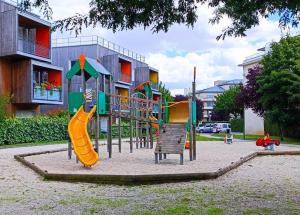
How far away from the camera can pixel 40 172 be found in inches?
487

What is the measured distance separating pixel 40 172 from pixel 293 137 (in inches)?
1301

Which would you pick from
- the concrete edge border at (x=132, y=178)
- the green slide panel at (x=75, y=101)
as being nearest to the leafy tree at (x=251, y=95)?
the green slide panel at (x=75, y=101)

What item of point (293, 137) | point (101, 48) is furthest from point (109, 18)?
point (101, 48)

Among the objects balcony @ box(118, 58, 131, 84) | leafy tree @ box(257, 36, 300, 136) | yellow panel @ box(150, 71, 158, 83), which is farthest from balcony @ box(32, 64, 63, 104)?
yellow panel @ box(150, 71, 158, 83)

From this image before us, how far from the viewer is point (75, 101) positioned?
1588cm

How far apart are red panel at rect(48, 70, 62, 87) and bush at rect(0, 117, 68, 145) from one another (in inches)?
183

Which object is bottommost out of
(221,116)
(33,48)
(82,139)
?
(82,139)

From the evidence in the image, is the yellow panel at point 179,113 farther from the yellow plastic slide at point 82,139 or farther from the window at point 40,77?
the window at point 40,77

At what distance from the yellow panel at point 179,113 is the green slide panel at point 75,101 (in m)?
4.81

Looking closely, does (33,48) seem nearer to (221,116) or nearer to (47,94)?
(47,94)

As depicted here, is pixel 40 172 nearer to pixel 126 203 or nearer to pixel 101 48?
pixel 126 203

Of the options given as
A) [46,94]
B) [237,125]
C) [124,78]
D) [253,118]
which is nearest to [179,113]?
[46,94]

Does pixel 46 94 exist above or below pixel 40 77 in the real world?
below

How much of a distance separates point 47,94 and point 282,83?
62.4 ft
